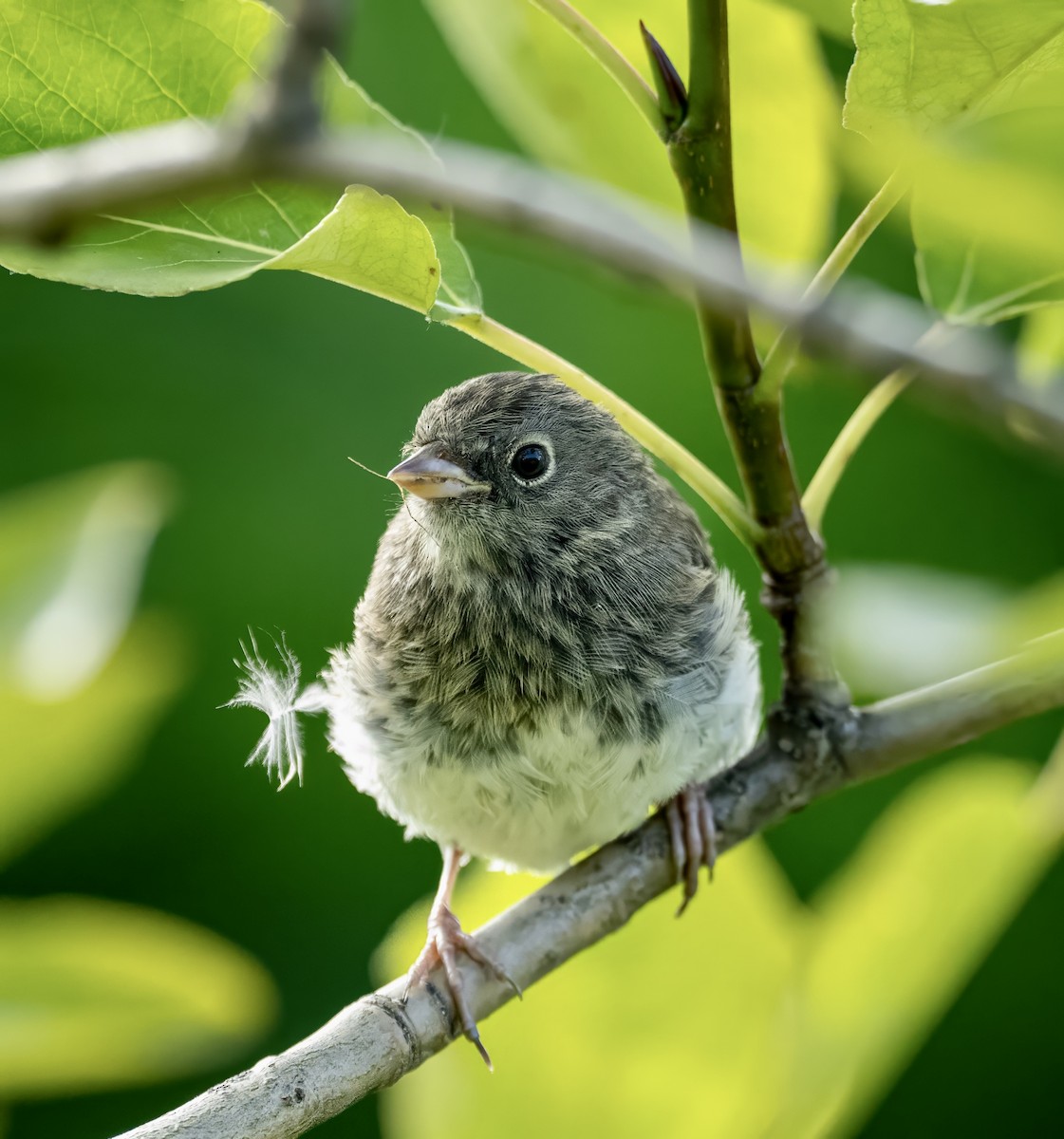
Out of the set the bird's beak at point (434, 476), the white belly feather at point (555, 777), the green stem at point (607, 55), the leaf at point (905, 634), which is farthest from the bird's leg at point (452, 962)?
the green stem at point (607, 55)

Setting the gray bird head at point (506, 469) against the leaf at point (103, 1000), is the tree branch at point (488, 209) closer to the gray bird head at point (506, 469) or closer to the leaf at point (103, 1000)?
the leaf at point (103, 1000)

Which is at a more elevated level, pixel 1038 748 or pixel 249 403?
pixel 249 403

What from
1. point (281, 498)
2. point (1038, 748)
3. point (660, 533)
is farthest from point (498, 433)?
point (1038, 748)

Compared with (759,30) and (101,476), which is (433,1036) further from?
(759,30)

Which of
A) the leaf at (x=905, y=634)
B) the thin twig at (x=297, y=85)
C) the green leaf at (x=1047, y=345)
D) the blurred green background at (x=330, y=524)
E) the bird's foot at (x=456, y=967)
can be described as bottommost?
the leaf at (x=905, y=634)

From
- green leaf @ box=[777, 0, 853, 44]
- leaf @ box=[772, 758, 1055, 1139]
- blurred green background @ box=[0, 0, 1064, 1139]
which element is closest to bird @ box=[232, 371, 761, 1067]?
leaf @ box=[772, 758, 1055, 1139]
